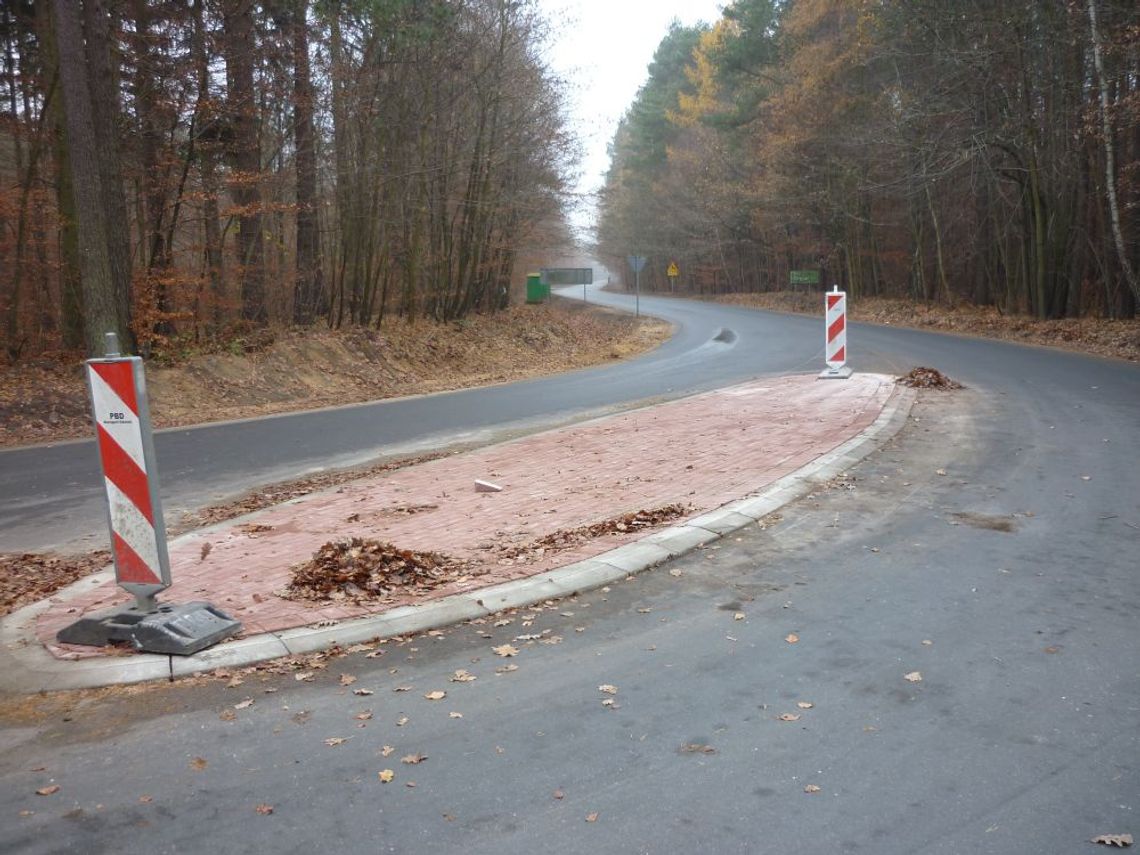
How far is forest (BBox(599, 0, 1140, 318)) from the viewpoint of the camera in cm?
2411

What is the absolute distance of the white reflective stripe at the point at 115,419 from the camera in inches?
191

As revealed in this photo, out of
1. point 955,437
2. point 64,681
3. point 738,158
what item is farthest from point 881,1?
point 64,681

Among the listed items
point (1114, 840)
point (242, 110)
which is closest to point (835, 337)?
point (1114, 840)

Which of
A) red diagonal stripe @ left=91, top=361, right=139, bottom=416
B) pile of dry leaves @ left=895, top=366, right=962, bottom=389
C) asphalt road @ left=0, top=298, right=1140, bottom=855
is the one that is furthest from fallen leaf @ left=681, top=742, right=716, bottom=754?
pile of dry leaves @ left=895, top=366, right=962, bottom=389

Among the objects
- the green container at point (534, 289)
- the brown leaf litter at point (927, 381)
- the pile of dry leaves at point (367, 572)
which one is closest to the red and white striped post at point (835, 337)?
the brown leaf litter at point (927, 381)

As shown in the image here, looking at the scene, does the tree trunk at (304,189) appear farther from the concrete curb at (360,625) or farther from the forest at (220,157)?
the concrete curb at (360,625)

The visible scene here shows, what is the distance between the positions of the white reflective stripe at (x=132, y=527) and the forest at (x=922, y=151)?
21.5m

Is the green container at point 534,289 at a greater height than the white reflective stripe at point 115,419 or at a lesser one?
greater

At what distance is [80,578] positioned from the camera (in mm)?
Answer: 6340

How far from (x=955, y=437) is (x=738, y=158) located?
144ft

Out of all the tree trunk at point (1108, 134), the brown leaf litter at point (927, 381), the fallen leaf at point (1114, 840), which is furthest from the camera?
the tree trunk at point (1108, 134)

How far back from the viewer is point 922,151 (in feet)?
82.9

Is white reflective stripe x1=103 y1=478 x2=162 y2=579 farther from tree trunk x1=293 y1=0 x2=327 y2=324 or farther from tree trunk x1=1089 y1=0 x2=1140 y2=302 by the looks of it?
tree trunk x1=1089 y1=0 x2=1140 y2=302

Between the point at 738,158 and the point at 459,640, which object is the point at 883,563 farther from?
the point at 738,158
